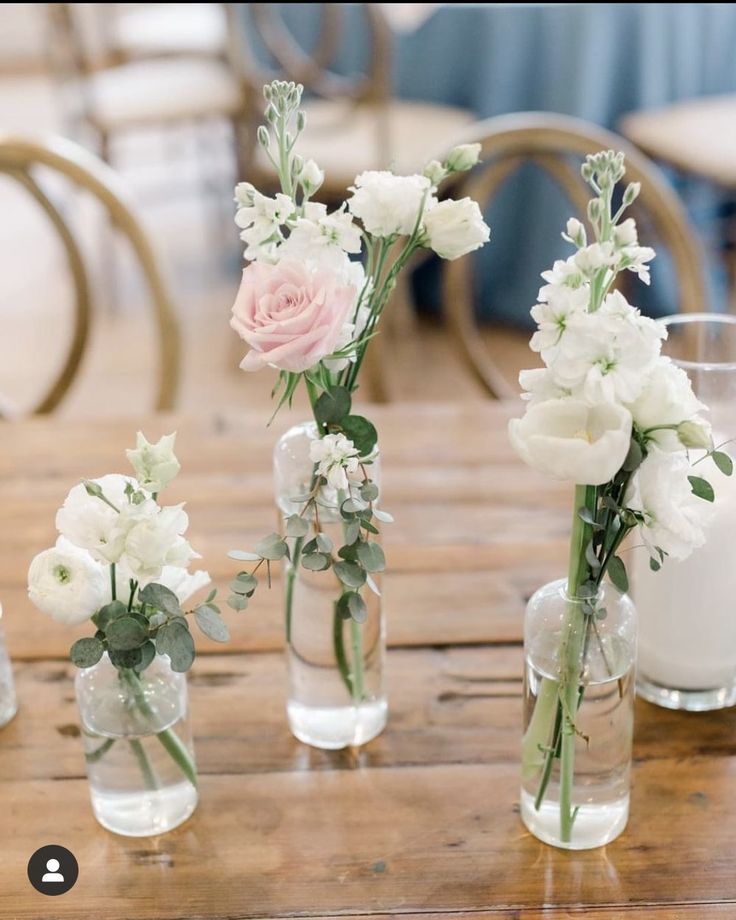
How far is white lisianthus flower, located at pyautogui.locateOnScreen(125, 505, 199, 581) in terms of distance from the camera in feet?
1.98

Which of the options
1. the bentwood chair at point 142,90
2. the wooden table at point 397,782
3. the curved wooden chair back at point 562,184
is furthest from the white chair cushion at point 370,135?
the wooden table at point 397,782

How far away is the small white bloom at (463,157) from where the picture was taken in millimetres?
653

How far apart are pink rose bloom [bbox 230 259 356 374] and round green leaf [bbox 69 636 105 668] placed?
0.57 ft

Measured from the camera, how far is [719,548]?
2.60 ft

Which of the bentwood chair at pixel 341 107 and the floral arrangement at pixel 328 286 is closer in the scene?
the floral arrangement at pixel 328 286

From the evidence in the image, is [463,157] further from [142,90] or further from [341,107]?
[142,90]

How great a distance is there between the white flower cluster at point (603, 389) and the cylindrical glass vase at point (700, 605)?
0.70 ft

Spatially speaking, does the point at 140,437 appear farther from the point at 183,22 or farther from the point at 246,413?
the point at 183,22

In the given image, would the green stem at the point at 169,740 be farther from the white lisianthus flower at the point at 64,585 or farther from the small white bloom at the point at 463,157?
the small white bloom at the point at 463,157

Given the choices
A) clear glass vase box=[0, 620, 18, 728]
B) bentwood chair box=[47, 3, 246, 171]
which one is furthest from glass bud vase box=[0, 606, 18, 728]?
bentwood chair box=[47, 3, 246, 171]

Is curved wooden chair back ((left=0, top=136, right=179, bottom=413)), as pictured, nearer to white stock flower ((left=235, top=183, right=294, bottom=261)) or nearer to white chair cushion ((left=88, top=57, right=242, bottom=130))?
white stock flower ((left=235, top=183, right=294, bottom=261))

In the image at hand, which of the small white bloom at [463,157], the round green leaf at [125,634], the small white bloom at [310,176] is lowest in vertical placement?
the round green leaf at [125,634]

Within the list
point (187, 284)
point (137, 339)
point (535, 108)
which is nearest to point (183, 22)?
point (187, 284)

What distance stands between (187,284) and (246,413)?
234cm
